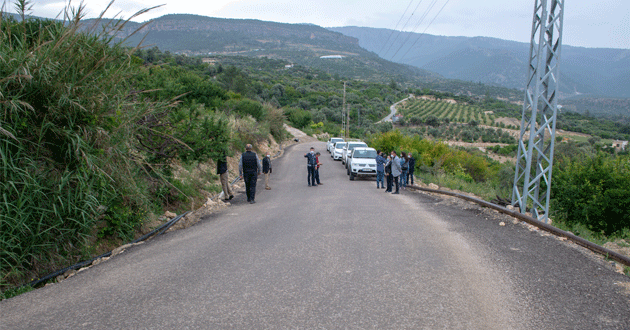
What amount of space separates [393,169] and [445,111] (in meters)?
113

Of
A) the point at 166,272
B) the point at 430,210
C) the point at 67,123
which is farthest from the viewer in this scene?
the point at 430,210

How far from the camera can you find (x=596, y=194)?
46.2ft

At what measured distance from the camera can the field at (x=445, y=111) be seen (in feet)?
348

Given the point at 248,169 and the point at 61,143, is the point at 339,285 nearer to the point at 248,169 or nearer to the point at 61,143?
the point at 61,143

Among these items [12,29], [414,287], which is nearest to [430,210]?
[414,287]

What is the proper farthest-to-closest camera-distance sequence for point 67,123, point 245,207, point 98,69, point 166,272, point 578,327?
point 245,207, point 98,69, point 67,123, point 166,272, point 578,327

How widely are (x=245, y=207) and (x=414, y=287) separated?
8.08 metres

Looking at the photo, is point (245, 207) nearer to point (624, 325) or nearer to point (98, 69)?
point (98, 69)

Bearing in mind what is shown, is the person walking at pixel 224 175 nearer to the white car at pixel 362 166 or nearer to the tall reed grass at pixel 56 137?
the tall reed grass at pixel 56 137

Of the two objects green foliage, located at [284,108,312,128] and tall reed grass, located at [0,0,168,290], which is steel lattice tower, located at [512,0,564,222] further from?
green foliage, located at [284,108,312,128]

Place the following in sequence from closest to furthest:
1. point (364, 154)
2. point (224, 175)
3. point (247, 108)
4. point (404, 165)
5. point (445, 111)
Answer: point (224, 175)
point (404, 165)
point (364, 154)
point (247, 108)
point (445, 111)

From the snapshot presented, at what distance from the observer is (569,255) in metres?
6.50

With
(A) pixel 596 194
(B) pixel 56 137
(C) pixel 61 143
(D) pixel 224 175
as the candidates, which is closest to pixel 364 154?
(D) pixel 224 175

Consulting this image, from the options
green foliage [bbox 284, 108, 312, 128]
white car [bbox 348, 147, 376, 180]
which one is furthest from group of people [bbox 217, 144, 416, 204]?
green foliage [bbox 284, 108, 312, 128]
